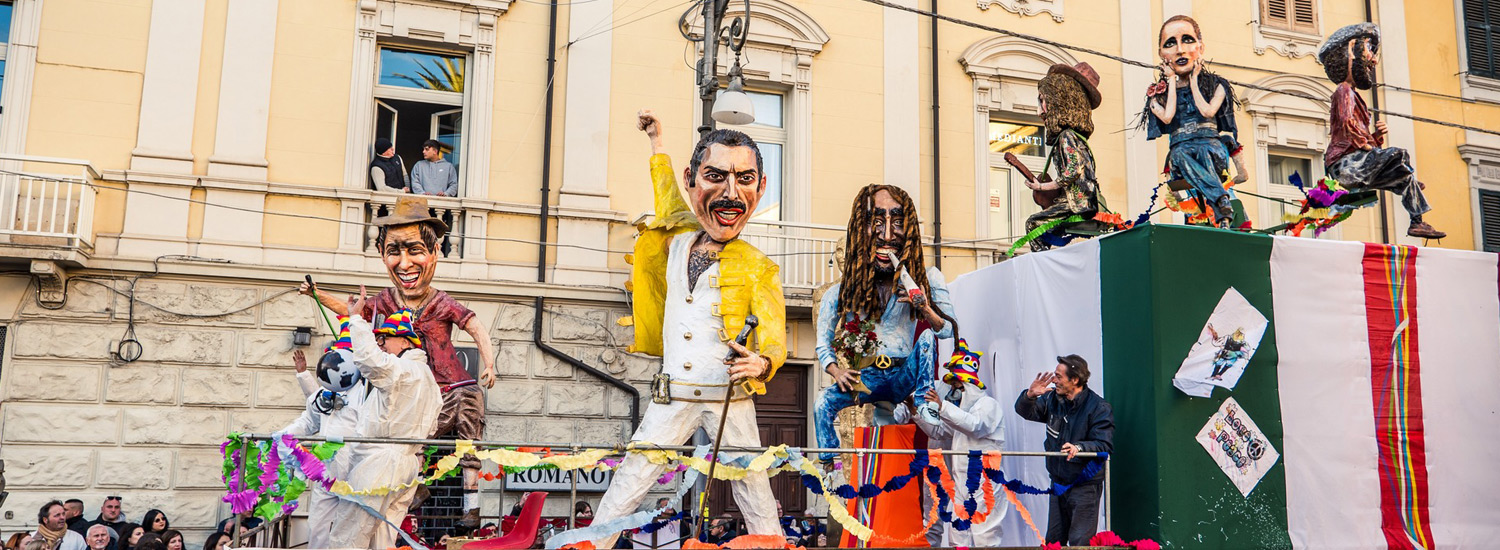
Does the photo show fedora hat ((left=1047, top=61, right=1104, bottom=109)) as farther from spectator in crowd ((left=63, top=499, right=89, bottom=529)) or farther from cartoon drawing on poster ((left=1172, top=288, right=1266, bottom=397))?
spectator in crowd ((left=63, top=499, right=89, bottom=529))

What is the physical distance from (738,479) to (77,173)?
8620mm

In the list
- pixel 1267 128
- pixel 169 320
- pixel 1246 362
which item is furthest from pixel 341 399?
pixel 1267 128

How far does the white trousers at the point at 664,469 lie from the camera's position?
19.3ft

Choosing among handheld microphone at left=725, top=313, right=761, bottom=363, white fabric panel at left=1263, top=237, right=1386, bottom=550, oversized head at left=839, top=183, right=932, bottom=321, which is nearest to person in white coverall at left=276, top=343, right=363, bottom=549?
handheld microphone at left=725, top=313, right=761, bottom=363

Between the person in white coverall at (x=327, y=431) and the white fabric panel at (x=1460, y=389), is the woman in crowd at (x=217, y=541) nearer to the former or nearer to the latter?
the person in white coverall at (x=327, y=431)

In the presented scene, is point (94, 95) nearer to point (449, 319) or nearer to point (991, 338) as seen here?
point (449, 319)

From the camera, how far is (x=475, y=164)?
43.2 feet

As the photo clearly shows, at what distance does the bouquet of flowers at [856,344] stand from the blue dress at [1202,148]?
2222 mm

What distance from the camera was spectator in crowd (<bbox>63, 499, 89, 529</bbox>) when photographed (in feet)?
34.9

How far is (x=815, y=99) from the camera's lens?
47.6 ft

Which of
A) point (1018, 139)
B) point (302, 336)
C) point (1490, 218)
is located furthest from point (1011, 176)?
point (302, 336)

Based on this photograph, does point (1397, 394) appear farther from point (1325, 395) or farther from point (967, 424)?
point (967, 424)

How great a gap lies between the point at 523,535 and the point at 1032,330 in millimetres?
3314

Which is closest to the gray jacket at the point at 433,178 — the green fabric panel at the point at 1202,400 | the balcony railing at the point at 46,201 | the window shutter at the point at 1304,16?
the balcony railing at the point at 46,201
